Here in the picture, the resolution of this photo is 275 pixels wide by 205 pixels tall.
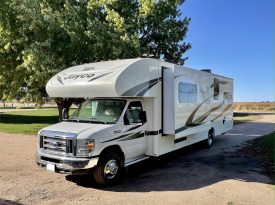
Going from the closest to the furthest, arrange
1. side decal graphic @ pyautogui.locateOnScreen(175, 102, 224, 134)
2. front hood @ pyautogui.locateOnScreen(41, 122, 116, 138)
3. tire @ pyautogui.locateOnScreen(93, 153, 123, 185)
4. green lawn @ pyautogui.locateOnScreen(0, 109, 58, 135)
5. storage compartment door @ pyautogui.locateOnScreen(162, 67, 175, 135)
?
front hood @ pyautogui.locateOnScreen(41, 122, 116, 138), tire @ pyautogui.locateOnScreen(93, 153, 123, 185), storage compartment door @ pyautogui.locateOnScreen(162, 67, 175, 135), side decal graphic @ pyautogui.locateOnScreen(175, 102, 224, 134), green lawn @ pyautogui.locateOnScreen(0, 109, 58, 135)

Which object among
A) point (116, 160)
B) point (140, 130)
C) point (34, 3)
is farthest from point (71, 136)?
point (34, 3)

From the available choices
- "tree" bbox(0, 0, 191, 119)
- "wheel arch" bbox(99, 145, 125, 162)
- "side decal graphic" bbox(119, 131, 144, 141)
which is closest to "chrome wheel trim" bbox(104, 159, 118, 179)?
"wheel arch" bbox(99, 145, 125, 162)

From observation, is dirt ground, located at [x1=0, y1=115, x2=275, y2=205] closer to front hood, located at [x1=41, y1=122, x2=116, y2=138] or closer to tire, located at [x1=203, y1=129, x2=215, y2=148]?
front hood, located at [x1=41, y1=122, x2=116, y2=138]

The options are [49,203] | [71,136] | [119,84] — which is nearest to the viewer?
[49,203]

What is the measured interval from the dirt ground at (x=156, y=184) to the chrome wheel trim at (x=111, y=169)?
32 cm

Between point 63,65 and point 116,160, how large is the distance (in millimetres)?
10065

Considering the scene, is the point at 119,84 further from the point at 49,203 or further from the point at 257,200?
Result: the point at 257,200

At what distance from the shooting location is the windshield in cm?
917

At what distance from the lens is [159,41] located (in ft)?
65.3

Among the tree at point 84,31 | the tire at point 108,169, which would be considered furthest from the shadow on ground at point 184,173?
the tree at point 84,31

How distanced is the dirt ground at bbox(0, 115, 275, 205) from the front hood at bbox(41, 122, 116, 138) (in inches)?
54.1

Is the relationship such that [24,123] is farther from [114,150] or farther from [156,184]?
[156,184]

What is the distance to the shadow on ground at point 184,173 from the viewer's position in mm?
8688

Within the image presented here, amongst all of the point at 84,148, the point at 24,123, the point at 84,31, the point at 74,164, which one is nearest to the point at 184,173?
the point at 84,148
